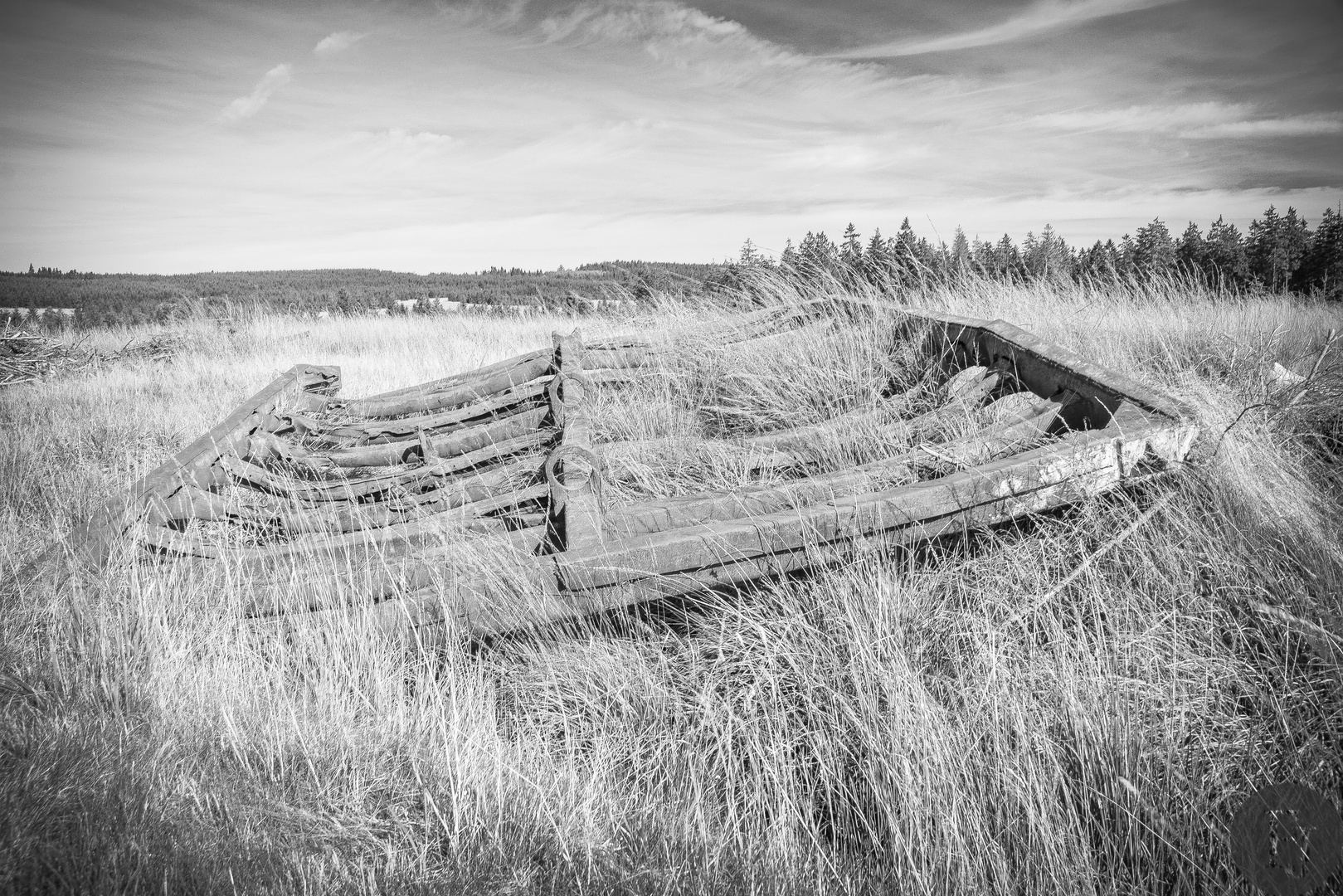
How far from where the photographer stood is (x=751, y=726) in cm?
207

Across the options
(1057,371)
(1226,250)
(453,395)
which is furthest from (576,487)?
(1226,250)

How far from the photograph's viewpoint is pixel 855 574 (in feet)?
7.27

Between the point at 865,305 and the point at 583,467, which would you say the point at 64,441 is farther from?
the point at 865,305

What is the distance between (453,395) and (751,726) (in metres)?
4.03

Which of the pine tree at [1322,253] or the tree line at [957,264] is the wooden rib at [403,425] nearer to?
the tree line at [957,264]

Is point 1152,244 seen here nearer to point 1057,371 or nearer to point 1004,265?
point 1004,265

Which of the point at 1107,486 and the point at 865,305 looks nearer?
the point at 1107,486

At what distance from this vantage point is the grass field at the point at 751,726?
1514 mm

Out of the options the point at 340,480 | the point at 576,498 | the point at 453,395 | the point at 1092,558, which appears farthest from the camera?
the point at 453,395

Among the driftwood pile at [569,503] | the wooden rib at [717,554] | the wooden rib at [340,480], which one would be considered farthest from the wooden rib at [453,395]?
the wooden rib at [717,554]

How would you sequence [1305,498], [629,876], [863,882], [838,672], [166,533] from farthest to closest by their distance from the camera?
[166,533]
[1305,498]
[838,672]
[863,882]
[629,876]

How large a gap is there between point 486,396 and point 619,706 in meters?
3.80

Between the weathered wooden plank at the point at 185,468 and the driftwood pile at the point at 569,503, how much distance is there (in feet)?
0.04

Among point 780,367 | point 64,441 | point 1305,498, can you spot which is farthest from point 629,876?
point 64,441
